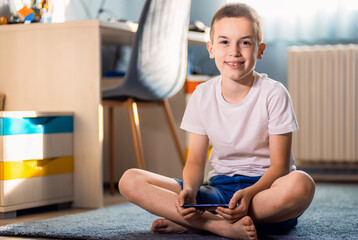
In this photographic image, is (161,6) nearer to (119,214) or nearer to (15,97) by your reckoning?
(15,97)

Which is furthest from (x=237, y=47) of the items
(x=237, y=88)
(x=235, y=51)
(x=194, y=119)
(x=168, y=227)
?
(x=168, y=227)

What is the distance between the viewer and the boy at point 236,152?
1.36m

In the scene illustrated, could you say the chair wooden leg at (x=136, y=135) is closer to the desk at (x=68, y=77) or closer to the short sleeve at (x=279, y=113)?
the desk at (x=68, y=77)

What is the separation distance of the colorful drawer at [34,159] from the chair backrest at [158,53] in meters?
0.33

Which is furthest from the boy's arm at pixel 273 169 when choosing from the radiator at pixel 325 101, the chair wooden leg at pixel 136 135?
the radiator at pixel 325 101

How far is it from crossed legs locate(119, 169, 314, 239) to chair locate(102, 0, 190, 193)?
0.79 meters

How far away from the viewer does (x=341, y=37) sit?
316cm

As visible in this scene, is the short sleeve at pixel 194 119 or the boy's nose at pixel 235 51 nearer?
the boy's nose at pixel 235 51

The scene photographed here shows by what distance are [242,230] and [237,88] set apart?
1.23ft

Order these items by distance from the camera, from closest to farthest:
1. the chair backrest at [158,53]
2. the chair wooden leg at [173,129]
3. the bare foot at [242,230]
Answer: the bare foot at [242,230] → the chair backrest at [158,53] → the chair wooden leg at [173,129]

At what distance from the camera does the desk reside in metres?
2.12

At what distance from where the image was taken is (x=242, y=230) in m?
1.32

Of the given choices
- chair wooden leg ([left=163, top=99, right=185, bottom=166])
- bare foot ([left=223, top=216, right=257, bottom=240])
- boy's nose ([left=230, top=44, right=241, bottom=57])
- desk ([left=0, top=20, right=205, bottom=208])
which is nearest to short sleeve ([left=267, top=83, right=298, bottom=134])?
boy's nose ([left=230, top=44, right=241, bottom=57])

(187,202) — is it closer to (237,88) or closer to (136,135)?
(237,88)
